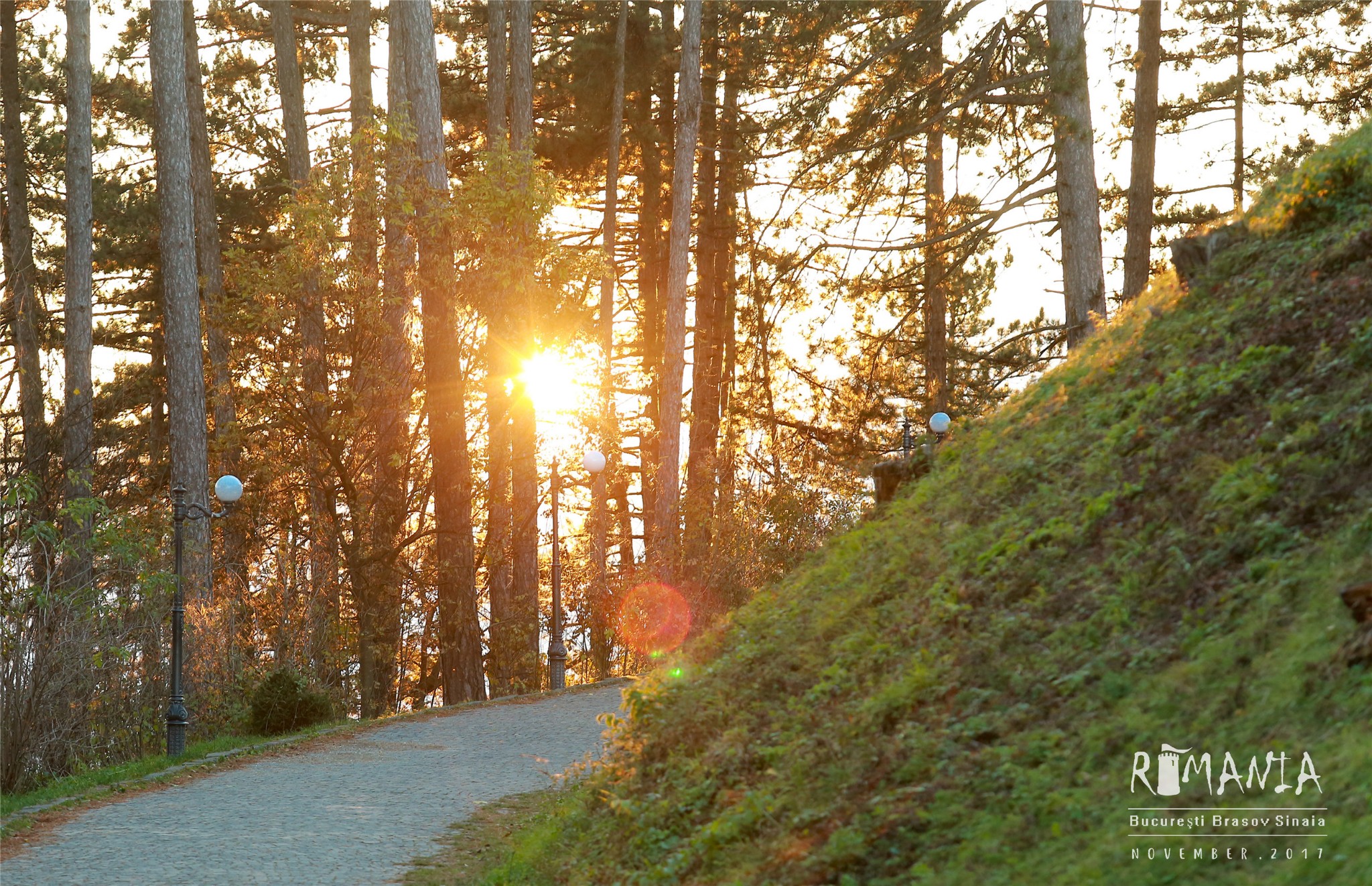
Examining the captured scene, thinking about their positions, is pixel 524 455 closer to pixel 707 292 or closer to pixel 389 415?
pixel 389 415

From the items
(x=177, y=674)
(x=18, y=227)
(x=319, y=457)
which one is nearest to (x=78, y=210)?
(x=18, y=227)

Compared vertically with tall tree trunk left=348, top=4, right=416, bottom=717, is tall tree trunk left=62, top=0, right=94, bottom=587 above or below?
above

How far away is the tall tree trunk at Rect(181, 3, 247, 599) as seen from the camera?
64.0ft

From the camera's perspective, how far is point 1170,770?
14.0ft

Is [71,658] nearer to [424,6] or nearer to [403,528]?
[403,528]

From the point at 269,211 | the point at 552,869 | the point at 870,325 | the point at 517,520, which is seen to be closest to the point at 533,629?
the point at 517,520

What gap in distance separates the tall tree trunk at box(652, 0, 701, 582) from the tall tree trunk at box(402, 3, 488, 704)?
5378mm

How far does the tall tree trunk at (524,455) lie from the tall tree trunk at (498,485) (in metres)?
0.13

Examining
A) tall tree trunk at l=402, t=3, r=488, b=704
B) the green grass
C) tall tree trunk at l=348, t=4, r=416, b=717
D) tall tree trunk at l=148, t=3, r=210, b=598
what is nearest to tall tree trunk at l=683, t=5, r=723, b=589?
tall tree trunk at l=402, t=3, r=488, b=704

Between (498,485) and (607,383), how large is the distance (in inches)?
92.9

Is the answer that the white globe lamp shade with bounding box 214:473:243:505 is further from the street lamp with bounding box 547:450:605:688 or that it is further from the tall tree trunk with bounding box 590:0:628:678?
the tall tree trunk with bounding box 590:0:628:678

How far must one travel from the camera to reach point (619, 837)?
21.2 ft

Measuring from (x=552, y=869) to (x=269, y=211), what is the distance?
2196cm

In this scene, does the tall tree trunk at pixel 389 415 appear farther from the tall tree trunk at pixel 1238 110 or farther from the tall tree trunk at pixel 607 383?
the tall tree trunk at pixel 1238 110
